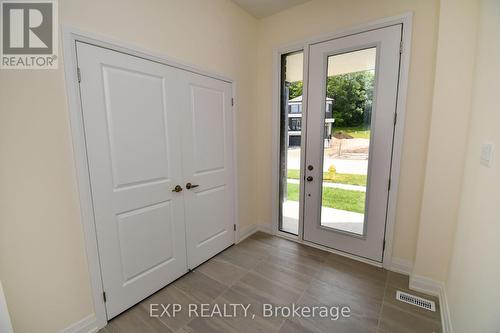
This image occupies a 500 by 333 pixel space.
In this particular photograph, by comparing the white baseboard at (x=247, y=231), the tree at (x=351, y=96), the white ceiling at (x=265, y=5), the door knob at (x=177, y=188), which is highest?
the white ceiling at (x=265, y=5)

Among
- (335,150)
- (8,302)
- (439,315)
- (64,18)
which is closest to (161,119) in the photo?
(64,18)

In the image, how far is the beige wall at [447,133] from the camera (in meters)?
1.54

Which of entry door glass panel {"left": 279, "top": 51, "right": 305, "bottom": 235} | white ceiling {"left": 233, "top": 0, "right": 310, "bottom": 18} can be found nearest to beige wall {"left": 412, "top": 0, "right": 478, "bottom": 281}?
entry door glass panel {"left": 279, "top": 51, "right": 305, "bottom": 235}

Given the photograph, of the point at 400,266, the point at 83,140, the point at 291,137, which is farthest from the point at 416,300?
the point at 83,140

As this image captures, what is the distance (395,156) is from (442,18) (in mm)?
1140

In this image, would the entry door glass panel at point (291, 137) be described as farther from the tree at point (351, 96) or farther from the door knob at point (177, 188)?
the door knob at point (177, 188)

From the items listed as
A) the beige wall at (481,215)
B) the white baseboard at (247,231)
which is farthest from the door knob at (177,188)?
the beige wall at (481,215)

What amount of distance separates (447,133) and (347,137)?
796 millimetres

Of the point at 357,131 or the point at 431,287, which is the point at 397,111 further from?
the point at 431,287

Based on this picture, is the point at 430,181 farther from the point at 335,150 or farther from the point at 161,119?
the point at 161,119

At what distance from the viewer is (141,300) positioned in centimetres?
175

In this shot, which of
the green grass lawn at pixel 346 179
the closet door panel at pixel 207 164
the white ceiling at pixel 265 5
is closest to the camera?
the closet door panel at pixel 207 164

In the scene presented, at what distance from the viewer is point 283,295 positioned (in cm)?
181

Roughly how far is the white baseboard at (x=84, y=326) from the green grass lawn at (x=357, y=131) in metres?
2.73
